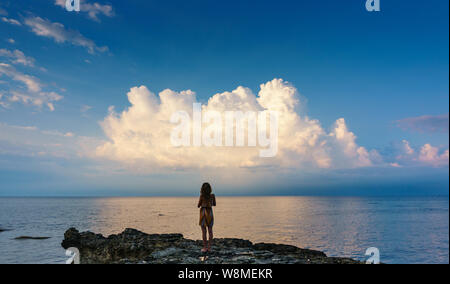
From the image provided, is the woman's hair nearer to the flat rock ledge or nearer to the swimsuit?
the swimsuit

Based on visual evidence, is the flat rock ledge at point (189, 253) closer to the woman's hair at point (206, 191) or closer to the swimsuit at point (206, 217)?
the swimsuit at point (206, 217)

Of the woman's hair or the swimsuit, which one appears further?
the swimsuit

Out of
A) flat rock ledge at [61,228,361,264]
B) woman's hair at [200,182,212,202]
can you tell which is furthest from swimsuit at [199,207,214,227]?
flat rock ledge at [61,228,361,264]

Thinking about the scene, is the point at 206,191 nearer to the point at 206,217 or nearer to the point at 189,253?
the point at 206,217

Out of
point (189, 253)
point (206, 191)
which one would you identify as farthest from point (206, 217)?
point (189, 253)

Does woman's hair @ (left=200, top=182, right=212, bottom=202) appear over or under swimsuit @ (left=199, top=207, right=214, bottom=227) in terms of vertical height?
over

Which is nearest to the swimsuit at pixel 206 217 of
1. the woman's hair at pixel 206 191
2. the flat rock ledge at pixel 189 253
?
the woman's hair at pixel 206 191

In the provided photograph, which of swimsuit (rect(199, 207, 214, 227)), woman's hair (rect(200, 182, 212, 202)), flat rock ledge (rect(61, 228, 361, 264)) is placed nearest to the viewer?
woman's hair (rect(200, 182, 212, 202))

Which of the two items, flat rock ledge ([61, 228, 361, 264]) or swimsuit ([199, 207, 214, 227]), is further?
flat rock ledge ([61, 228, 361, 264])

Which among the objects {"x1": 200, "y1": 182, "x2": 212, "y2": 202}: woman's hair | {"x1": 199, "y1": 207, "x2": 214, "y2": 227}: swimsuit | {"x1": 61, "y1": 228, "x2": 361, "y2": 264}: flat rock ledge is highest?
{"x1": 200, "y1": 182, "x2": 212, "y2": 202}: woman's hair

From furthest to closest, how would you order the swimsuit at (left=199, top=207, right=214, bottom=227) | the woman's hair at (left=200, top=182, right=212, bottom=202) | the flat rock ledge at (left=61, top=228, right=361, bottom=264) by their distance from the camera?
the flat rock ledge at (left=61, top=228, right=361, bottom=264) < the swimsuit at (left=199, top=207, right=214, bottom=227) < the woman's hair at (left=200, top=182, right=212, bottom=202)
